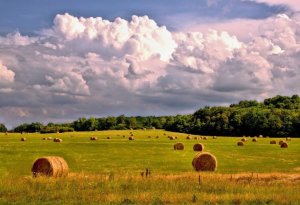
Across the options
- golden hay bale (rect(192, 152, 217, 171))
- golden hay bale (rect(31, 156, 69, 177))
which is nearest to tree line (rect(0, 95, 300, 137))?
golden hay bale (rect(192, 152, 217, 171))

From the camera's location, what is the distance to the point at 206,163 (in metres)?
39.9

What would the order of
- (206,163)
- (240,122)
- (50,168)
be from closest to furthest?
(50,168), (206,163), (240,122)

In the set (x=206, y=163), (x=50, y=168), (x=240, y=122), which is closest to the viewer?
(x=50, y=168)

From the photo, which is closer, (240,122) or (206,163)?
(206,163)

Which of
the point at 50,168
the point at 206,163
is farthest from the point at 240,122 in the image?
the point at 50,168

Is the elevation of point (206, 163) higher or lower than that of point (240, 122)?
lower

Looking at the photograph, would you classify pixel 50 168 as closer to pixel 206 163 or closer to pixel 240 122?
pixel 206 163

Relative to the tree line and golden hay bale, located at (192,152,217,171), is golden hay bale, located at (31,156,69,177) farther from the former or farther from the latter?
the tree line

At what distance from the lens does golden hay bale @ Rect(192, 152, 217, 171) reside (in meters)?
39.8

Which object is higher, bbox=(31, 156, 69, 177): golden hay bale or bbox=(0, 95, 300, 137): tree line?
bbox=(0, 95, 300, 137): tree line

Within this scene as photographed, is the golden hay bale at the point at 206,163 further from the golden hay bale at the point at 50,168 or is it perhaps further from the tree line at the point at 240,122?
the tree line at the point at 240,122

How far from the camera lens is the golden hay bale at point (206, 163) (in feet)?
131

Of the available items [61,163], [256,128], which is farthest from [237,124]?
[61,163]

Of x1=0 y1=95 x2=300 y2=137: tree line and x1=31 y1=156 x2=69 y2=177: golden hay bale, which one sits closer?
x1=31 y1=156 x2=69 y2=177: golden hay bale
